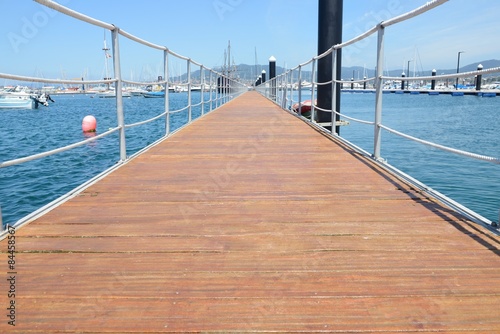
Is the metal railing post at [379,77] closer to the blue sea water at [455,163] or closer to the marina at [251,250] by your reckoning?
the marina at [251,250]

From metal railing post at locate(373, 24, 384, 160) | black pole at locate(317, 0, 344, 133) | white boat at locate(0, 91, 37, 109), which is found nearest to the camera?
metal railing post at locate(373, 24, 384, 160)

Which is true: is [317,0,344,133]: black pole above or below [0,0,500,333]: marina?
above

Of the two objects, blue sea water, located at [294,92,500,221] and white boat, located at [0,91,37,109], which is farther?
white boat, located at [0,91,37,109]

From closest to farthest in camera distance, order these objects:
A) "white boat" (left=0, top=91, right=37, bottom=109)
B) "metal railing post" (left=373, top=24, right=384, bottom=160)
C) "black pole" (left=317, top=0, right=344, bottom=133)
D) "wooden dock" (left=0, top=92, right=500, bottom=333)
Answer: "wooden dock" (left=0, top=92, right=500, bottom=333) → "metal railing post" (left=373, top=24, right=384, bottom=160) → "black pole" (left=317, top=0, right=344, bottom=133) → "white boat" (left=0, top=91, right=37, bottom=109)

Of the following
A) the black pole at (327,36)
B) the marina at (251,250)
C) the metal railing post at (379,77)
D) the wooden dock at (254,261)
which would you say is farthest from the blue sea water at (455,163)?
the wooden dock at (254,261)

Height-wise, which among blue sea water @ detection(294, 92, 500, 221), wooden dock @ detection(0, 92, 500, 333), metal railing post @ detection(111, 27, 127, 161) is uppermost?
metal railing post @ detection(111, 27, 127, 161)

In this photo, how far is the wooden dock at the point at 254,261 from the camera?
4.13ft

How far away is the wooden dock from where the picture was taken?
126cm

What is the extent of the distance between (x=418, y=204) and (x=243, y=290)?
1354 millimetres

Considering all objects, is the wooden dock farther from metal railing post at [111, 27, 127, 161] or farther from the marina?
metal railing post at [111, 27, 127, 161]

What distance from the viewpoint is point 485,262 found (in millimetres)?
1590

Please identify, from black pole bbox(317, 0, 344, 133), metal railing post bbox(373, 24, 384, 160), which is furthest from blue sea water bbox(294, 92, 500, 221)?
metal railing post bbox(373, 24, 384, 160)

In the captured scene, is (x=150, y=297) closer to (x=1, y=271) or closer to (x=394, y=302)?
(x=1, y=271)

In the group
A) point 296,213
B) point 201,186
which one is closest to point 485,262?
point 296,213
